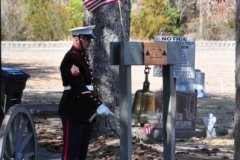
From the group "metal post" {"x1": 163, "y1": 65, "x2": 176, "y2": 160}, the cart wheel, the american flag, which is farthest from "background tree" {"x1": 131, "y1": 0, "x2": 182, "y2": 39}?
"metal post" {"x1": 163, "y1": 65, "x2": 176, "y2": 160}

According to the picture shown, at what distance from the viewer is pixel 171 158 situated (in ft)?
20.7

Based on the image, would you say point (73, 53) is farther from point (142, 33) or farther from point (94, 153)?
point (142, 33)

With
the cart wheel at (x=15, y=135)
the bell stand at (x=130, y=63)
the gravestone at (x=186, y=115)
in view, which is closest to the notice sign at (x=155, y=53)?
the bell stand at (x=130, y=63)

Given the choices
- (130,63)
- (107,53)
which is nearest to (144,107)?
(107,53)

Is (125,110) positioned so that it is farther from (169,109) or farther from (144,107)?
(144,107)

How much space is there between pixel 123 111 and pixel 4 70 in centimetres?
249

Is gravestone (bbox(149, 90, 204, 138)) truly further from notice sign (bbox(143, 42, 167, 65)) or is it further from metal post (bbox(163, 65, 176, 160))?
notice sign (bbox(143, 42, 167, 65))

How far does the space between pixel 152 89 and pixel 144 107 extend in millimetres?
11980

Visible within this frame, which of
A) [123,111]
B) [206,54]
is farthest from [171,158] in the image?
[206,54]

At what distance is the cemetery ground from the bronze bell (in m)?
0.60

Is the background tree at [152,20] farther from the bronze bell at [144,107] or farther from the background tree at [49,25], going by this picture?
the bronze bell at [144,107]

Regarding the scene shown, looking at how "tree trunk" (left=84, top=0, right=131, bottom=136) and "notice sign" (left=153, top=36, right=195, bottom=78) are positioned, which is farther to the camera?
"notice sign" (left=153, top=36, right=195, bottom=78)

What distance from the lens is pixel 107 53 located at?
9.38m

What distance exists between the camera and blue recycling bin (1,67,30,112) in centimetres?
775
